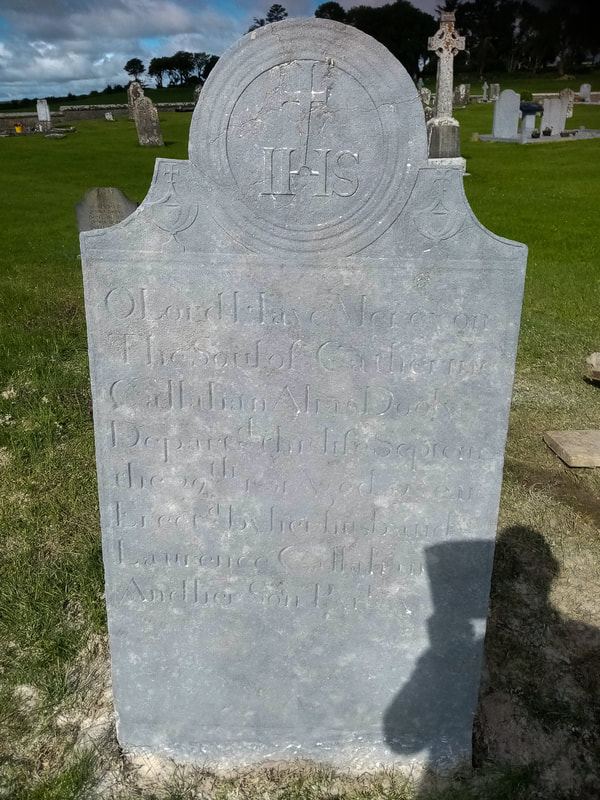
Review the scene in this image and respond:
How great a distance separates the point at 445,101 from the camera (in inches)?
709

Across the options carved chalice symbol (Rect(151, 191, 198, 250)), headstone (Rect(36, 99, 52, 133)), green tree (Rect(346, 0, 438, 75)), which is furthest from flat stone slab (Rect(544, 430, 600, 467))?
green tree (Rect(346, 0, 438, 75))

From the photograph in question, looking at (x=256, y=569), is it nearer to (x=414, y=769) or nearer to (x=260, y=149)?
(x=414, y=769)

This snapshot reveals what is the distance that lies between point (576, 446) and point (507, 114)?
22964mm

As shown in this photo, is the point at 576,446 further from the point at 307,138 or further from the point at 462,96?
the point at 462,96

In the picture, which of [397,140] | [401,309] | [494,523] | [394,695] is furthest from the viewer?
[394,695]

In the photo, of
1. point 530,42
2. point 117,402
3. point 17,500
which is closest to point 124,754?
point 117,402

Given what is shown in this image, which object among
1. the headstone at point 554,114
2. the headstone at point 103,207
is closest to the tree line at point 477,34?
the headstone at point 554,114

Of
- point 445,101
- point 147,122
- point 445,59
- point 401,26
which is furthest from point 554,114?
point 401,26

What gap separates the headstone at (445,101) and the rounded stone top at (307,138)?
15951mm

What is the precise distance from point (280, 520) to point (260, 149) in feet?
4.70

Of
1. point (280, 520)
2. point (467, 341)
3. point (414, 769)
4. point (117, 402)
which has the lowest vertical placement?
point (414, 769)

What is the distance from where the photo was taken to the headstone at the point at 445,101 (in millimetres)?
A: 17422

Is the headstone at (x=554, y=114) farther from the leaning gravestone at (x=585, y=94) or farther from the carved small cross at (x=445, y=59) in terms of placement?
the leaning gravestone at (x=585, y=94)

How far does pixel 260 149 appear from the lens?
216cm
